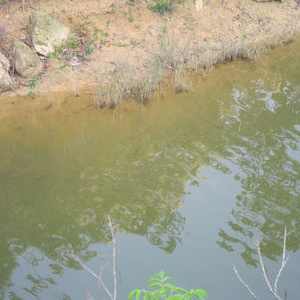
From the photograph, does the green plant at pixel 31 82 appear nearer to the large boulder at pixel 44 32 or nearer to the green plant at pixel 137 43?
the large boulder at pixel 44 32

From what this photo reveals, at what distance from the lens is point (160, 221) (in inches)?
200

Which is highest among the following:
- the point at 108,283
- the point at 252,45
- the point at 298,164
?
the point at 252,45

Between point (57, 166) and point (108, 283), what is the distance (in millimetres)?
2379

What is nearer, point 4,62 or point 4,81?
point 4,81

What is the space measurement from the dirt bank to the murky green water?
26.8 inches

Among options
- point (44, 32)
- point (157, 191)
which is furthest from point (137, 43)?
point (157, 191)

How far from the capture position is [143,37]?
939 centimetres

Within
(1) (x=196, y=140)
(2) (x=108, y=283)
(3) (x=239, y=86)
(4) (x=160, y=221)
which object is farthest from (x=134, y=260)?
(3) (x=239, y=86)

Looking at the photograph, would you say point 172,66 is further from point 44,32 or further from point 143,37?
point 44,32

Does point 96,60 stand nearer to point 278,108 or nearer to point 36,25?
point 36,25

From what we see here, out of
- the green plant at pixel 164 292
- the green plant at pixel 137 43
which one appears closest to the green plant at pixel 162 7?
the green plant at pixel 137 43

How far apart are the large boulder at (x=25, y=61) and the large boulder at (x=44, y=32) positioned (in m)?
0.33

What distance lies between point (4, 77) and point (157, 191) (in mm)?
4072

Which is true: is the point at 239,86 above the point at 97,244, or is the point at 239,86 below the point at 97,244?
above
